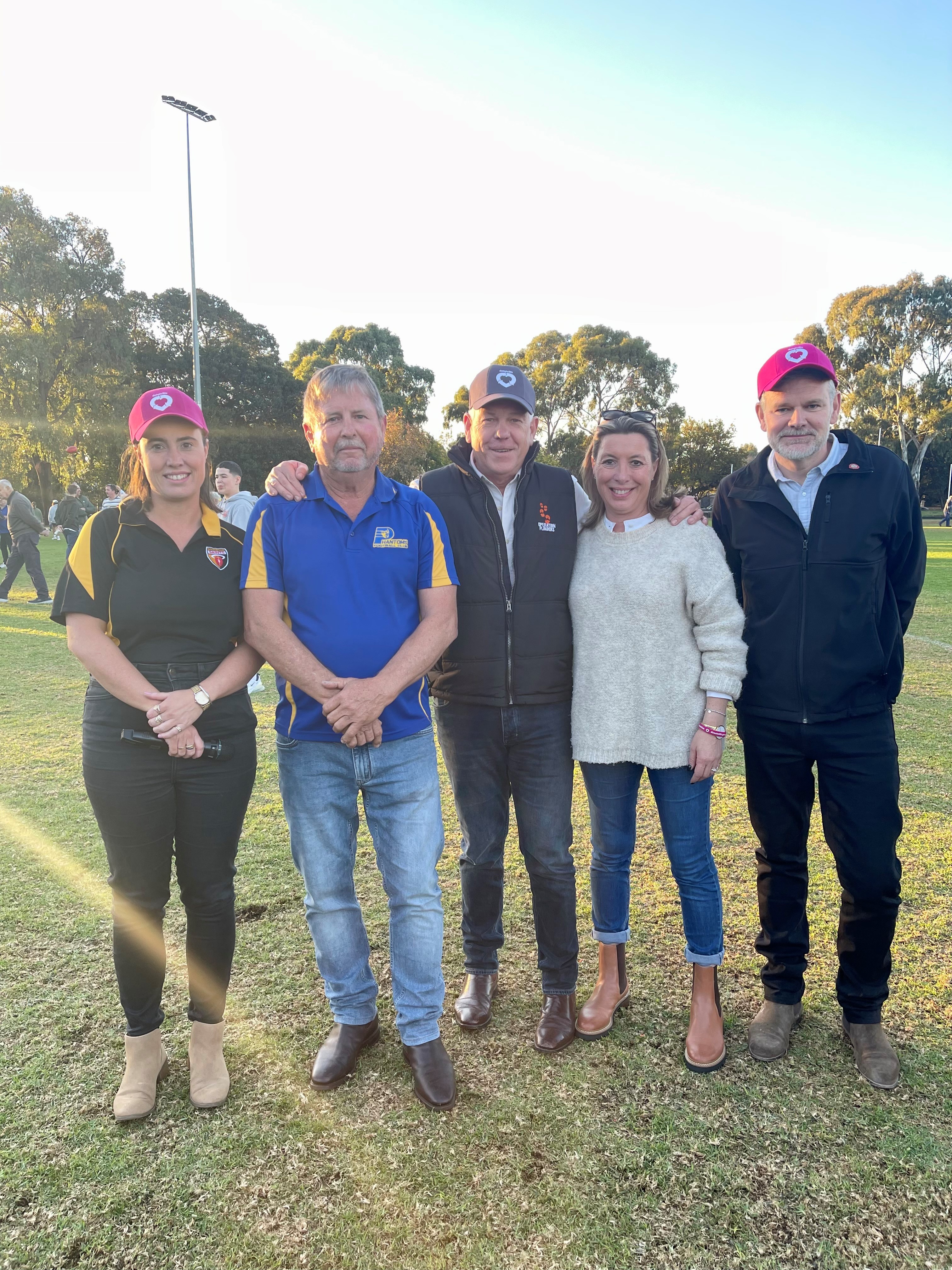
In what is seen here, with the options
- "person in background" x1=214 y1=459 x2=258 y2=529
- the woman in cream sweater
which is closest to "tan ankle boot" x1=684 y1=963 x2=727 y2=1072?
the woman in cream sweater

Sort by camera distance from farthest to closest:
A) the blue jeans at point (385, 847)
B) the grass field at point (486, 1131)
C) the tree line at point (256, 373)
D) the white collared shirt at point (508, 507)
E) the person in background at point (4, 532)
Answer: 1. the tree line at point (256, 373)
2. the person in background at point (4, 532)
3. the white collared shirt at point (508, 507)
4. the blue jeans at point (385, 847)
5. the grass field at point (486, 1131)

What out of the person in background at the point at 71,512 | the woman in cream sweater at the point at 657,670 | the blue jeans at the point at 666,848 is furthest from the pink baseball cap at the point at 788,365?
the person in background at the point at 71,512

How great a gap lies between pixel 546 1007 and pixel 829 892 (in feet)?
5.80

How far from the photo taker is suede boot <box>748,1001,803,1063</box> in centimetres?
271

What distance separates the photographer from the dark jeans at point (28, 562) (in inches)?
550

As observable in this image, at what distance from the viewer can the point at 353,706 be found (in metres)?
2.45

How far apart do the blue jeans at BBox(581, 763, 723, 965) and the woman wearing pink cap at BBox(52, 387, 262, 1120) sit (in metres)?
1.28

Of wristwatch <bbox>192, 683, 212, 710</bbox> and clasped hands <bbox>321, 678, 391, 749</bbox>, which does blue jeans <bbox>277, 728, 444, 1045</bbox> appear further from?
wristwatch <bbox>192, 683, 212, 710</bbox>

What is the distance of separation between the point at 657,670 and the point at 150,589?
1.70 metres

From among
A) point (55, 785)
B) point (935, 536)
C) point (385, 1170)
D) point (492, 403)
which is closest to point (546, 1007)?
point (385, 1170)

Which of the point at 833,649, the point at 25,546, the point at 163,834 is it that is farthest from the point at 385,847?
the point at 25,546

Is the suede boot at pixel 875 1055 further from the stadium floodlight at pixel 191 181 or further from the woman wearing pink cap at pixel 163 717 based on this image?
the stadium floodlight at pixel 191 181

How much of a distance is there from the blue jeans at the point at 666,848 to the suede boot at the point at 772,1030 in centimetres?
25

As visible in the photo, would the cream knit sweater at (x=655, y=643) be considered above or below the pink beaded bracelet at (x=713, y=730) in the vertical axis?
above
